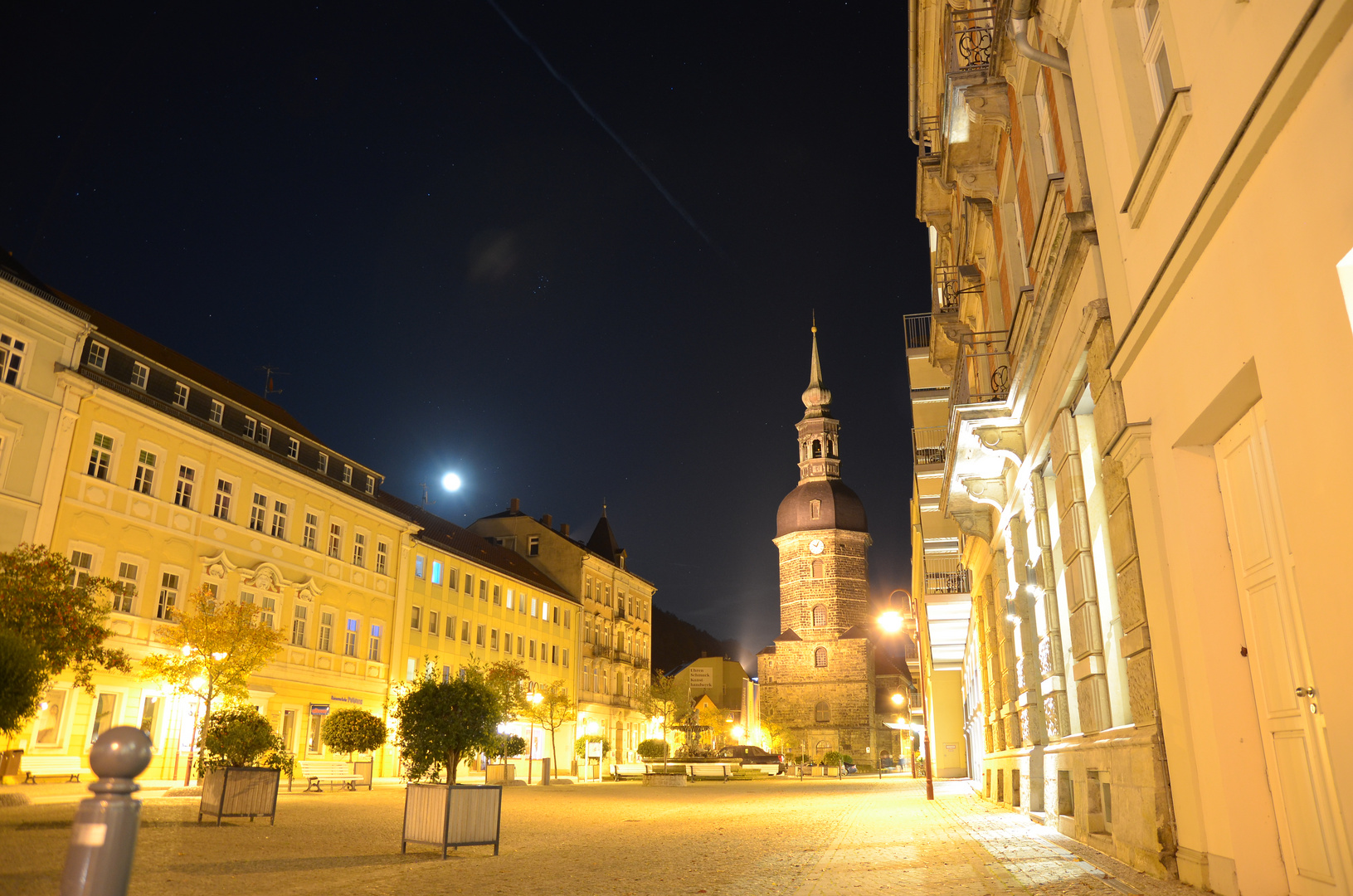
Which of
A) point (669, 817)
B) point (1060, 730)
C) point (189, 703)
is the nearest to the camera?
point (1060, 730)

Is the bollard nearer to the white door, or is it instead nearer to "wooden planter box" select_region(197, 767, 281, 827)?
the white door

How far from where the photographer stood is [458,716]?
15.1m

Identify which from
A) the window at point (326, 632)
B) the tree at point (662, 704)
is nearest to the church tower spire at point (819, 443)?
the tree at point (662, 704)

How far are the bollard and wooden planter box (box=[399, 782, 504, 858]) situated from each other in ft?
28.0

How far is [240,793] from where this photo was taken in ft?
51.0

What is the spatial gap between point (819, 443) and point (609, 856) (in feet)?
265

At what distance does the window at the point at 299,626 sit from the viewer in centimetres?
3450

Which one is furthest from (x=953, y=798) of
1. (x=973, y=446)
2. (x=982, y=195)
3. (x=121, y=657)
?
(x=121, y=657)

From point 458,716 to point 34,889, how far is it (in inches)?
298

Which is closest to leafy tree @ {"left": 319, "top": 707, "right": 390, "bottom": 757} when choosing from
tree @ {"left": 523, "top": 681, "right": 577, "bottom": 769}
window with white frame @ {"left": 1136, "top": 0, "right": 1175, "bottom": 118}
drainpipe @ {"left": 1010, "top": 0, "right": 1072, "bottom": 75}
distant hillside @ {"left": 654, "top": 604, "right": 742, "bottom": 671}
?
tree @ {"left": 523, "top": 681, "right": 577, "bottom": 769}

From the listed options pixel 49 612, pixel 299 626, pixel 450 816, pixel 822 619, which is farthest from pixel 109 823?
pixel 822 619

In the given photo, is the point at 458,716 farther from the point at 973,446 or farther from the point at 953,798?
the point at 953,798

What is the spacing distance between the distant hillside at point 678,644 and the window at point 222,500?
90601 mm

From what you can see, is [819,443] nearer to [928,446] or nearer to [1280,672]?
[928,446]
